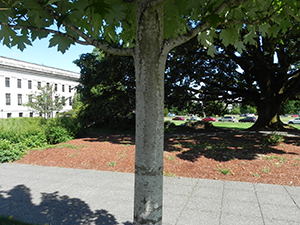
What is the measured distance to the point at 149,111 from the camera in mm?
2129

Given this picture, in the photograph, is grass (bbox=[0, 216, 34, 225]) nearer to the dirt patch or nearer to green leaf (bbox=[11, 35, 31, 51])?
green leaf (bbox=[11, 35, 31, 51])

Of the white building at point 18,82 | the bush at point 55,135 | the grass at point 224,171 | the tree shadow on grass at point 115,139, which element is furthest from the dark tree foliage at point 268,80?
the white building at point 18,82

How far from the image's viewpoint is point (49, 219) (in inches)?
165

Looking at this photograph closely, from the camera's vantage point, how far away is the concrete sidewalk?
4.21m

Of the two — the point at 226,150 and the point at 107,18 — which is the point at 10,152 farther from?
the point at 107,18

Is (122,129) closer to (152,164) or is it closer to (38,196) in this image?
(38,196)

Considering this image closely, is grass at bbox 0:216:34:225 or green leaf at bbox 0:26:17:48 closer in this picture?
green leaf at bbox 0:26:17:48

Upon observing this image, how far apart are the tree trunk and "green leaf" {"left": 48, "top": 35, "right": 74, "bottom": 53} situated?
109 centimetres

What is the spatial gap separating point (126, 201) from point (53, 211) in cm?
141

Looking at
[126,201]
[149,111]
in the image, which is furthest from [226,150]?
[149,111]

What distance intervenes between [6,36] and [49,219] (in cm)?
306

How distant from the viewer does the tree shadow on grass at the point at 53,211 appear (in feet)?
13.6

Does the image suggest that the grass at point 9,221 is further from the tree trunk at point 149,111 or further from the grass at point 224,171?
the grass at point 224,171

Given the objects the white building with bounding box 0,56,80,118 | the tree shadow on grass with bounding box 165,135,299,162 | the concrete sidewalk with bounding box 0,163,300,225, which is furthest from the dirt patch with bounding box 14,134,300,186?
the white building with bounding box 0,56,80,118
